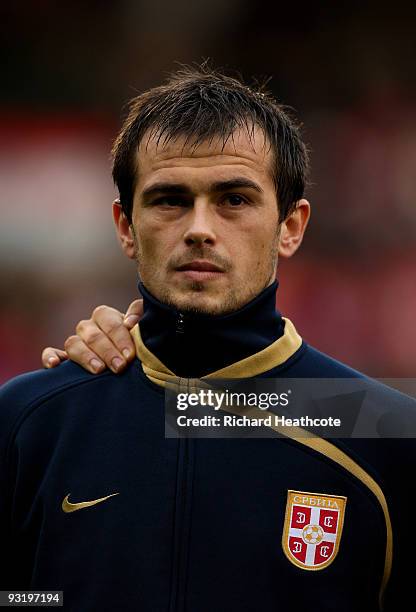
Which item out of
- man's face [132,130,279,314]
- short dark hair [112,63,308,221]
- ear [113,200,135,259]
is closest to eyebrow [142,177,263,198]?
man's face [132,130,279,314]

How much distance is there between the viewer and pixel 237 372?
2.40 m

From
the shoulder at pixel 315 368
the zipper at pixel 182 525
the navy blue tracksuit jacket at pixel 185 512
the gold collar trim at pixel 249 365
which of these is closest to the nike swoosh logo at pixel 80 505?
the navy blue tracksuit jacket at pixel 185 512

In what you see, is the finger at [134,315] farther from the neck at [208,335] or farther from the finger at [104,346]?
the neck at [208,335]

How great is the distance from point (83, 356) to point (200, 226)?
0.49 meters

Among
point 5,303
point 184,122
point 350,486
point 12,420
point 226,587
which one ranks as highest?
point 5,303

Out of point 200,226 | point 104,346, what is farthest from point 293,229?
point 104,346

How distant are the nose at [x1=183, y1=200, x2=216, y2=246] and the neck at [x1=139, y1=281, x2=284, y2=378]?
182 millimetres

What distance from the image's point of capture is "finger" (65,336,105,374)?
A: 98.6 inches

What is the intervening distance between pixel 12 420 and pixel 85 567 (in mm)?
424

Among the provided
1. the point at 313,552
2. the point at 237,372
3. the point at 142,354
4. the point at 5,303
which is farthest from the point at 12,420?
the point at 5,303

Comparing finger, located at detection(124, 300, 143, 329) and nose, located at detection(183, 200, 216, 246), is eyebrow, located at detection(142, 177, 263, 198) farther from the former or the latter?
finger, located at detection(124, 300, 143, 329)

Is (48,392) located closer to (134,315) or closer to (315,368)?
(134,315)

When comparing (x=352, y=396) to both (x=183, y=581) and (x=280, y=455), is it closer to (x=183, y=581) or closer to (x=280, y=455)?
(x=280, y=455)

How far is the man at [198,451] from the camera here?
2164 mm
